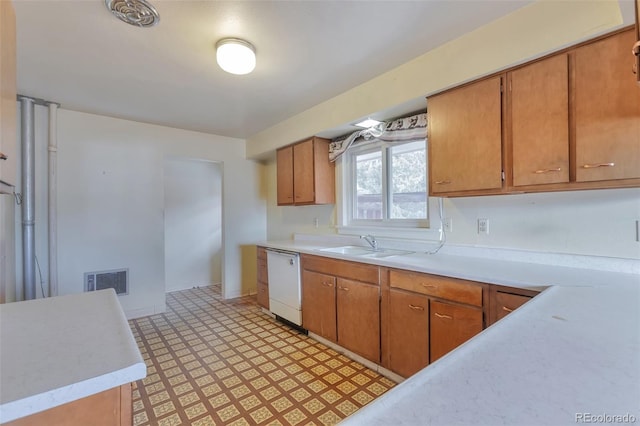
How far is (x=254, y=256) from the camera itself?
436cm

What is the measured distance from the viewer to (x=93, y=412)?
0.65 meters

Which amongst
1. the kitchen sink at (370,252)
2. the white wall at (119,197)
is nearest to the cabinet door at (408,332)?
the kitchen sink at (370,252)

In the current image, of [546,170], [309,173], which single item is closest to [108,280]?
[309,173]

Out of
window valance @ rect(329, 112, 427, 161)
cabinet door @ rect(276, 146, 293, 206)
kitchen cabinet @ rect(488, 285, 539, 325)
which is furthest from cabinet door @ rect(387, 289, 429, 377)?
cabinet door @ rect(276, 146, 293, 206)

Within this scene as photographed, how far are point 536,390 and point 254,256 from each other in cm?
409

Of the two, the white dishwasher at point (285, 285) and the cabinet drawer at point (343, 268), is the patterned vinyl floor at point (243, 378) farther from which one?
the cabinet drawer at point (343, 268)

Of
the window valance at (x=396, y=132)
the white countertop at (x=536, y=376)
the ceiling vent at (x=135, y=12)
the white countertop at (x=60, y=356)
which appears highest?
the ceiling vent at (x=135, y=12)

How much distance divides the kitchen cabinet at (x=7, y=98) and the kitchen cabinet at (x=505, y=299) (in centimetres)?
211

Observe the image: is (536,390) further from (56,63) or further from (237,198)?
(237,198)

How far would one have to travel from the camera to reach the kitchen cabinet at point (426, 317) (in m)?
1.60

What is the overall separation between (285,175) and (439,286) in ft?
7.71

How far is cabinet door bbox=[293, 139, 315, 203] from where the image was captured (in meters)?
3.16

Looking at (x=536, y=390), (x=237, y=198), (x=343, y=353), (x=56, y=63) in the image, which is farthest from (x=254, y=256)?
(x=536, y=390)

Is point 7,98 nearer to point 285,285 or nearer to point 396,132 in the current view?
point 396,132
